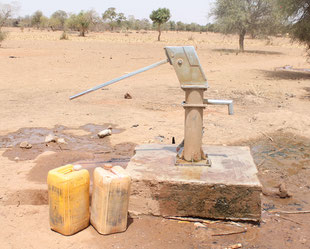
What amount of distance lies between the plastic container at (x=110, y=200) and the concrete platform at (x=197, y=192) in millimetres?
335

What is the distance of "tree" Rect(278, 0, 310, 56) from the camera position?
39.7ft

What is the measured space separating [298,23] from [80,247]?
12.1 meters

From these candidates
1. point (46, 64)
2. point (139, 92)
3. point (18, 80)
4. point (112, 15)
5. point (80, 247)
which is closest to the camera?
point (80, 247)

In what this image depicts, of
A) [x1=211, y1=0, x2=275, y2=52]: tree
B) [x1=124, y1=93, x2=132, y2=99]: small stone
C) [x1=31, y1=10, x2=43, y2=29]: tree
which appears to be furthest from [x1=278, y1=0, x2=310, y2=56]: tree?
[x1=31, y1=10, x2=43, y2=29]: tree

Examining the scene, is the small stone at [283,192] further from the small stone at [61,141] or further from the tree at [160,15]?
the tree at [160,15]

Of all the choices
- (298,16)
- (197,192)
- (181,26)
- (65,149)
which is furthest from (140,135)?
(181,26)

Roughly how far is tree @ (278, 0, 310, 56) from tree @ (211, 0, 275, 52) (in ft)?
28.4

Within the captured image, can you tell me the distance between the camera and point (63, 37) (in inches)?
1121

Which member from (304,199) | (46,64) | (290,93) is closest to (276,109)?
(290,93)

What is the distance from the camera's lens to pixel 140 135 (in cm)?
577

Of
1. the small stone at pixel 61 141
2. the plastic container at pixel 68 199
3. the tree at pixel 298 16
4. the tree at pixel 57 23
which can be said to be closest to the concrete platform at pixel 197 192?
the plastic container at pixel 68 199

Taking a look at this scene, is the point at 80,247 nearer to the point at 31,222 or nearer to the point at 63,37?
the point at 31,222

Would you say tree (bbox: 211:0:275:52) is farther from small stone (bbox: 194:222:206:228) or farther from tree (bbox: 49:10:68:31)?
tree (bbox: 49:10:68:31)

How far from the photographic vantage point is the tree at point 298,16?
1209 cm
